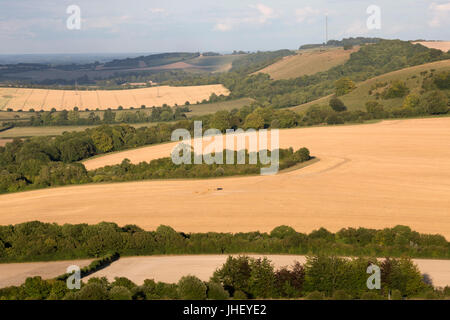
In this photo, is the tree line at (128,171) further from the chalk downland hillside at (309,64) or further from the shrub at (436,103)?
the chalk downland hillside at (309,64)

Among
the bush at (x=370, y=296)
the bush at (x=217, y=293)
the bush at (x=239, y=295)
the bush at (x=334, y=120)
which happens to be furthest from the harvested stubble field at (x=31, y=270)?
the bush at (x=334, y=120)

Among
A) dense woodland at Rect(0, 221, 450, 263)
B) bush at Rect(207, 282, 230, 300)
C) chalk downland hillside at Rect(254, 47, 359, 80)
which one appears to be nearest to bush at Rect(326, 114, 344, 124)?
dense woodland at Rect(0, 221, 450, 263)

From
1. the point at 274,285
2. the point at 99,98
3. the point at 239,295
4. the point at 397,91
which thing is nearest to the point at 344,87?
the point at 397,91

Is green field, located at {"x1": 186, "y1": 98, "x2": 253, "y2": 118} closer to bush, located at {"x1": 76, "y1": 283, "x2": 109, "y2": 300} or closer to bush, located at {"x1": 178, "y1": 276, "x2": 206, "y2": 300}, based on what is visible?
bush, located at {"x1": 178, "y1": 276, "x2": 206, "y2": 300}

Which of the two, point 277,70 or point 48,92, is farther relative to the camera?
point 277,70

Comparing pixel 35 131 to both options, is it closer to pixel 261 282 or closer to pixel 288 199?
pixel 288 199

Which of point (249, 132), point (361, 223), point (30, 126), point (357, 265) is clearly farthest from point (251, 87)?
point (357, 265)
